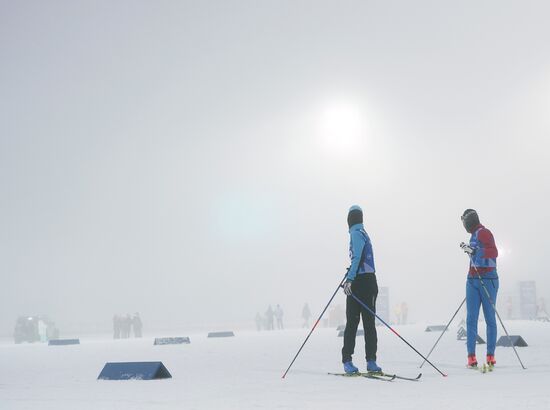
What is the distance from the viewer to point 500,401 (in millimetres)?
6387

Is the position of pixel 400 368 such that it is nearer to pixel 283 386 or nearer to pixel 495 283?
pixel 495 283

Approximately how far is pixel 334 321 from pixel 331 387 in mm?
43740

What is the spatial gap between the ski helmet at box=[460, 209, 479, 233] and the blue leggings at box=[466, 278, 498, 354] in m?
0.76

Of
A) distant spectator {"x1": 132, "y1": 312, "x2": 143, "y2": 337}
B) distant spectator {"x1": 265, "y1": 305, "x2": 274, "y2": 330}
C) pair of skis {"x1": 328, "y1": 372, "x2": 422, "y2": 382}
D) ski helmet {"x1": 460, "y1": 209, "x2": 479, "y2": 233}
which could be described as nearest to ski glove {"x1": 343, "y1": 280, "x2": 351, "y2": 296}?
pair of skis {"x1": 328, "y1": 372, "x2": 422, "y2": 382}

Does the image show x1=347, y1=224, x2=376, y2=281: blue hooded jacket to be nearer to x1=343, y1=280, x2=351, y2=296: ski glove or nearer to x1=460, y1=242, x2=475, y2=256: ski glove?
x1=343, y1=280, x2=351, y2=296: ski glove

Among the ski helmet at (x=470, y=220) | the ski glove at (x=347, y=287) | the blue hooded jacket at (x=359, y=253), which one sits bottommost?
the ski glove at (x=347, y=287)

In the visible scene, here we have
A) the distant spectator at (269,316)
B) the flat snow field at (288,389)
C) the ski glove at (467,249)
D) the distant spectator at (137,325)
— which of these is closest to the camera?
the flat snow field at (288,389)

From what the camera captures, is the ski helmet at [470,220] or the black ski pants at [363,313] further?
the ski helmet at [470,220]

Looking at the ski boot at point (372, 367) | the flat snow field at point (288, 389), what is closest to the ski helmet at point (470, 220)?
the flat snow field at point (288, 389)

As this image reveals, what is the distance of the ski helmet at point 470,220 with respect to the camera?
34.8 ft

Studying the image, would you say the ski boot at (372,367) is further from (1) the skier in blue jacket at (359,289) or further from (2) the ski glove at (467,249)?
(2) the ski glove at (467,249)

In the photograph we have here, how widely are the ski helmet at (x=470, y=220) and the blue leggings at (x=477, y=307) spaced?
765mm

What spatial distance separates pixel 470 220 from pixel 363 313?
234cm

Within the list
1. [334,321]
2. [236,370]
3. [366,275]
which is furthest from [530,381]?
[334,321]
